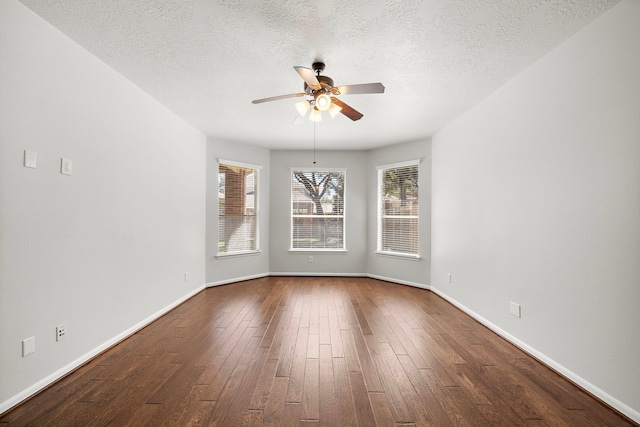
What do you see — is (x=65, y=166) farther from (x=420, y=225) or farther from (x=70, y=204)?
Answer: (x=420, y=225)

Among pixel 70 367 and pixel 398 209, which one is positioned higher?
pixel 398 209

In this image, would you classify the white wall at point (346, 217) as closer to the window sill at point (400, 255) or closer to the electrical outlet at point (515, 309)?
the window sill at point (400, 255)

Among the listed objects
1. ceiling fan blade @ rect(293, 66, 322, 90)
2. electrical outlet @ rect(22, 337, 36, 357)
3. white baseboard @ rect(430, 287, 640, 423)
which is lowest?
white baseboard @ rect(430, 287, 640, 423)

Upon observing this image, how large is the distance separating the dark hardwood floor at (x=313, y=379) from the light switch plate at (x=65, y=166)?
1.55 meters

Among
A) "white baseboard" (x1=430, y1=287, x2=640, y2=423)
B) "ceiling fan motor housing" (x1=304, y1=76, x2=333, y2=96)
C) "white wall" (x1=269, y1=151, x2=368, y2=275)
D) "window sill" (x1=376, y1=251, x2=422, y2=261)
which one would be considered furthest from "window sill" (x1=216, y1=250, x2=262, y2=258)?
"white baseboard" (x1=430, y1=287, x2=640, y2=423)

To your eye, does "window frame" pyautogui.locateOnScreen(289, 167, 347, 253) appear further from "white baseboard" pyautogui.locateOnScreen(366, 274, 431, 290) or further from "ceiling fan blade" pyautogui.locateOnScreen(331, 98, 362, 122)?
"ceiling fan blade" pyautogui.locateOnScreen(331, 98, 362, 122)

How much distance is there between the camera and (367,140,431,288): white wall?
17.4 feet

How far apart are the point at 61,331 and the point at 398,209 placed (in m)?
4.92

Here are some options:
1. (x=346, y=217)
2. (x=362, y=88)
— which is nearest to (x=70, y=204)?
(x=362, y=88)

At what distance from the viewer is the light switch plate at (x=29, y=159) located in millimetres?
2104

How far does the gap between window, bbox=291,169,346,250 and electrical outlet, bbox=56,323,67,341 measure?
4.22 metres

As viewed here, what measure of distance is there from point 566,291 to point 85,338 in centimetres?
386

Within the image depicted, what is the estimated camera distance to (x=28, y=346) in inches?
83.0

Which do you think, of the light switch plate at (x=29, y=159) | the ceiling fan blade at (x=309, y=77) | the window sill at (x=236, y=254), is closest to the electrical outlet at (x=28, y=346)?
the light switch plate at (x=29, y=159)
